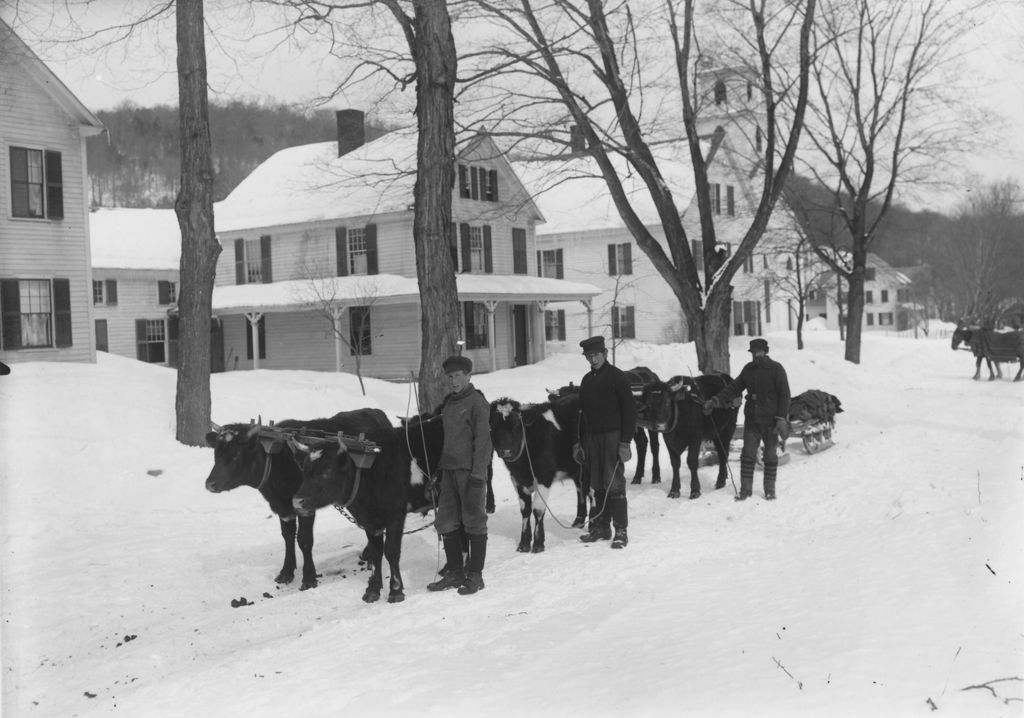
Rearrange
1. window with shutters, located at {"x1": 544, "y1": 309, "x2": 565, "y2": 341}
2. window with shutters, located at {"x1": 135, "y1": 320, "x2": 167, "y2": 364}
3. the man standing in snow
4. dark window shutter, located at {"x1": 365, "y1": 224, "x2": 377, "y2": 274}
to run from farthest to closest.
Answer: window with shutters, located at {"x1": 544, "y1": 309, "x2": 565, "y2": 341} < window with shutters, located at {"x1": 135, "y1": 320, "x2": 167, "y2": 364} < dark window shutter, located at {"x1": 365, "y1": 224, "x2": 377, "y2": 274} < the man standing in snow

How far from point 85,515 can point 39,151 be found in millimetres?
15151

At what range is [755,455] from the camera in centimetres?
1241

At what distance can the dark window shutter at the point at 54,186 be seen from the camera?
79.0 ft

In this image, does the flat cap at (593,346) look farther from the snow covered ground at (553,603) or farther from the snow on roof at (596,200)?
the snow on roof at (596,200)

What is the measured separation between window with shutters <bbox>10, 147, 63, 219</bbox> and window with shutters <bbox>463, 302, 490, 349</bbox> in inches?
565

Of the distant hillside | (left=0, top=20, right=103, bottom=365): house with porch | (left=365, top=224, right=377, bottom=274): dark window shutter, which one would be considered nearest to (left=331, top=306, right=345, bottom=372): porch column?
(left=365, top=224, right=377, bottom=274): dark window shutter

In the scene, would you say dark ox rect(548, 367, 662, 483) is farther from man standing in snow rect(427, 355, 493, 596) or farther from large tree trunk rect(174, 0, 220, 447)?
large tree trunk rect(174, 0, 220, 447)

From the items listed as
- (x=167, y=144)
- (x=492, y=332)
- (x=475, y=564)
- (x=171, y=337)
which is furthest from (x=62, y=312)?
(x=167, y=144)

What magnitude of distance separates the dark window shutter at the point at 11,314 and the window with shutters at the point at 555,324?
26438 millimetres

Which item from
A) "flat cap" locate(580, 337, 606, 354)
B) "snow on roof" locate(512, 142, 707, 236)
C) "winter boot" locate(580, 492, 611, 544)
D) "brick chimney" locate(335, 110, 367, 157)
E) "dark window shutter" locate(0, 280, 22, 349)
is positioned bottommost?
"winter boot" locate(580, 492, 611, 544)

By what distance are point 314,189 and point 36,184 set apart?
9.21 m

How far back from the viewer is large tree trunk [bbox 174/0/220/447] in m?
15.7

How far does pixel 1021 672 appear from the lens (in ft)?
16.6

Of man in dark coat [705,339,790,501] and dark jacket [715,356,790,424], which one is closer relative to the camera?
man in dark coat [705,339,790,501]
